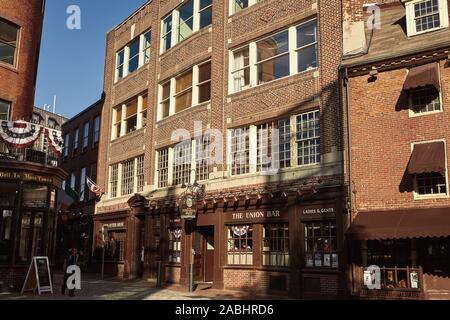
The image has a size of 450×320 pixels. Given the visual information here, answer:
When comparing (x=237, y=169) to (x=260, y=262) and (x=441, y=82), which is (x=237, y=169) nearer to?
(x=260, y=262)

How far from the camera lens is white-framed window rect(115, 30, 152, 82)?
96.0 ft

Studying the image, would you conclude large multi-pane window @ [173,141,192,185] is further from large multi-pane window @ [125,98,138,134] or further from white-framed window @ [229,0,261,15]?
white-framed window @ [229,0,261,15]

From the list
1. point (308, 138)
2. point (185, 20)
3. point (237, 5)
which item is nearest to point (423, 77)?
point (308, 138)

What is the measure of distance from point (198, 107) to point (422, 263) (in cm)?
1289

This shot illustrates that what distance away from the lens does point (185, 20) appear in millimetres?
25969

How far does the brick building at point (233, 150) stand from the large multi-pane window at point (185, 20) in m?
0.06

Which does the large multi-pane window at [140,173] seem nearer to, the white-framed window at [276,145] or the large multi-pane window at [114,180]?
the large multi-pane window at [114,180]

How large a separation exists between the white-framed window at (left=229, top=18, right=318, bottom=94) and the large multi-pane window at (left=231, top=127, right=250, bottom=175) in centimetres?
210

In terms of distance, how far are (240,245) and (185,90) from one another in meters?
9.23

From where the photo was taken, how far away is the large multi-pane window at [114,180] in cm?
2998

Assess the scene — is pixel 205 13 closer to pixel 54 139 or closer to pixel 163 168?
pixel 163 168

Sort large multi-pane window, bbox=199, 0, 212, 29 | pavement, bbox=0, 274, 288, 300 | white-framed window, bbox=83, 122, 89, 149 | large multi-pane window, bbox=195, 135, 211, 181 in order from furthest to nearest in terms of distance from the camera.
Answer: white-framed window, bbox=83, 122, 89, 149
large multi-pane window, bbox=199, 0, 212, 29
large multi-pane window, bbox=195, 135, 211, 181
pavement, bbox=0, 274, 288, 300

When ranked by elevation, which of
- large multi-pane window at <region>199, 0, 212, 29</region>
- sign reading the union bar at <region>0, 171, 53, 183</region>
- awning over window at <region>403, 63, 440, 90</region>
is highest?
large multi-pane window at <region>199, 0, 212, 29</region>

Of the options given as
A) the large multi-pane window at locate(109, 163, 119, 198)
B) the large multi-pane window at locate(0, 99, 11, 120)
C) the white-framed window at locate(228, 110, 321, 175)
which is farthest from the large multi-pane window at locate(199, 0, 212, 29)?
the large multi-pane window at locate(109, 163, 119, 198)
